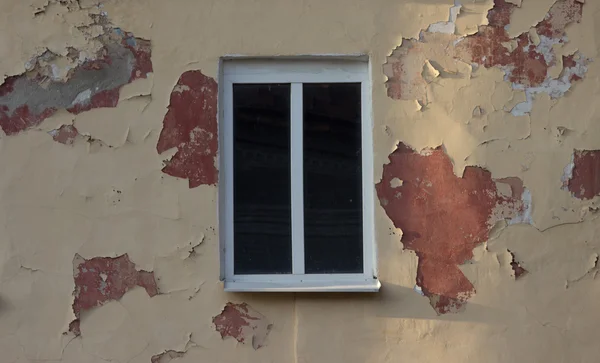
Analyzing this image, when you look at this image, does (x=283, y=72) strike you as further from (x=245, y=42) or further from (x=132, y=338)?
(x=132, y=338)

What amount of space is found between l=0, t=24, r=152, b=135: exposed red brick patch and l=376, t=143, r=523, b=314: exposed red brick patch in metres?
1.44

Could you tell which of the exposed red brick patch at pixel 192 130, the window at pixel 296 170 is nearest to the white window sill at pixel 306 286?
the window at pixel 296 170

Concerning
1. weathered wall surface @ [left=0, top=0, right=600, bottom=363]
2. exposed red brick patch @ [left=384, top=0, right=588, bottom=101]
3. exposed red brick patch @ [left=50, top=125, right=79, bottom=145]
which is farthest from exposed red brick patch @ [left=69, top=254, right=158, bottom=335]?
exposed red brick patch @ [left=384, top=0, right=588, bottom=101]

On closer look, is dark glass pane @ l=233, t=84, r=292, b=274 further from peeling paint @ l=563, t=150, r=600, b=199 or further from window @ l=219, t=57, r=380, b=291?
peeling paint @ l=563, t=150, r=600, b=199

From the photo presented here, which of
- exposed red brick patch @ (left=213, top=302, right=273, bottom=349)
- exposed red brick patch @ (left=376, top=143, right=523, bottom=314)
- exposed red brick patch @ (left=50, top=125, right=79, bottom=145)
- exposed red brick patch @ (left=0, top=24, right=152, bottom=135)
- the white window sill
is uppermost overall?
exposed red brick patch @ (left=0, top=24, right=152, bottom=135)

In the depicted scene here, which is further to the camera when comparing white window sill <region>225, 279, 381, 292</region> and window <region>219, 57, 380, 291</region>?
window <region>219, 57, 380, 291</region>

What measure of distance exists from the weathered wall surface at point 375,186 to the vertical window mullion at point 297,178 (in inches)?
8.4

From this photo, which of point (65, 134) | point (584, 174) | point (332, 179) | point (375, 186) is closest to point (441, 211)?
point (375, 186)

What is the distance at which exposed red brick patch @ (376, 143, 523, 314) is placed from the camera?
11.0 feet

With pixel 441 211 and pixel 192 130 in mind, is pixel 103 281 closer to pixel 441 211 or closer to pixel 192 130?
pixel 192 130

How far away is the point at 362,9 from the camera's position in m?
3.44

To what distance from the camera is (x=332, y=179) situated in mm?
3500

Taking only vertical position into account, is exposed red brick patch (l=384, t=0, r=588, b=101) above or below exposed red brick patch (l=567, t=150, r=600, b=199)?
above

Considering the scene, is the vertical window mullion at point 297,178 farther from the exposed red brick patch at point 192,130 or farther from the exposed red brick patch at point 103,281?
the exposed red brick patch at point 103,281
